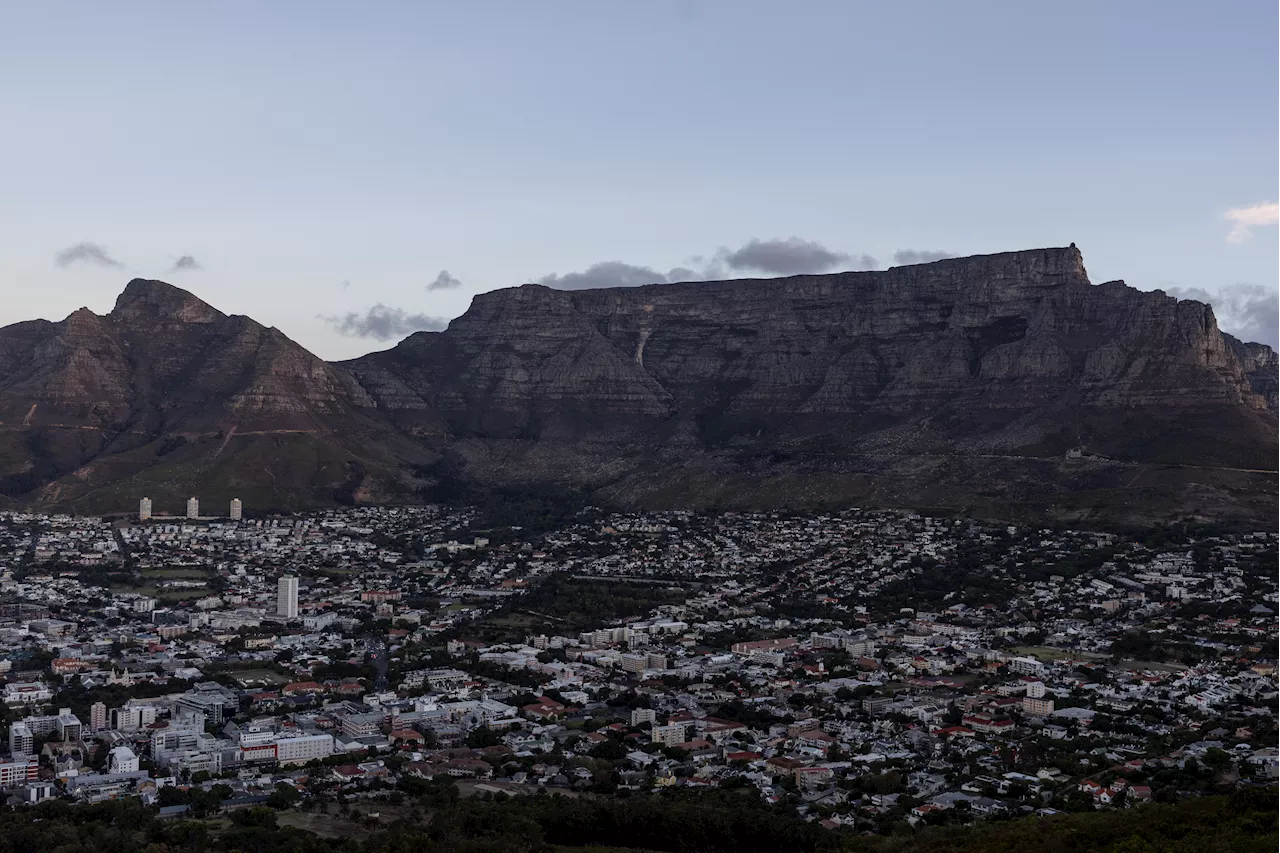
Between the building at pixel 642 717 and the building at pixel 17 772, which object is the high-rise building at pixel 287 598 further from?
the building at pixel 17 772

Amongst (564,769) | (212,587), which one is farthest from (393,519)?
(564,769)

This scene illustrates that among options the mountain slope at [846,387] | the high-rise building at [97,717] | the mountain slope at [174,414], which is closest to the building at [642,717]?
the high-rise building at [97,717]

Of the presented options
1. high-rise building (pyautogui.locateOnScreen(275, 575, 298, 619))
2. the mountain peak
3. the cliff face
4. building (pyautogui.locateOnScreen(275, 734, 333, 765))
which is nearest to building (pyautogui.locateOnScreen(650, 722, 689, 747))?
building (pyautogui.locateOnScreen(275, 734, 333, 765))

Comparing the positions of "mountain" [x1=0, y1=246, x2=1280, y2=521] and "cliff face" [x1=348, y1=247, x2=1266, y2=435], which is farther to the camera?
"cliff face" [x1=348, y1=247, x2=1266, y2=435]

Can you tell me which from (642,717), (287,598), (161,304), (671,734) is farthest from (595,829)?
(161,304)

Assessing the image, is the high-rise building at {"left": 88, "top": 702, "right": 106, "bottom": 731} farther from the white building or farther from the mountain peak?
the mountain peak

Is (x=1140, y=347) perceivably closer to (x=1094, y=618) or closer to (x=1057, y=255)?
(x=1057, y=255)

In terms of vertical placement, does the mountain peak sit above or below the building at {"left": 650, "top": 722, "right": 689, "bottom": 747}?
above
